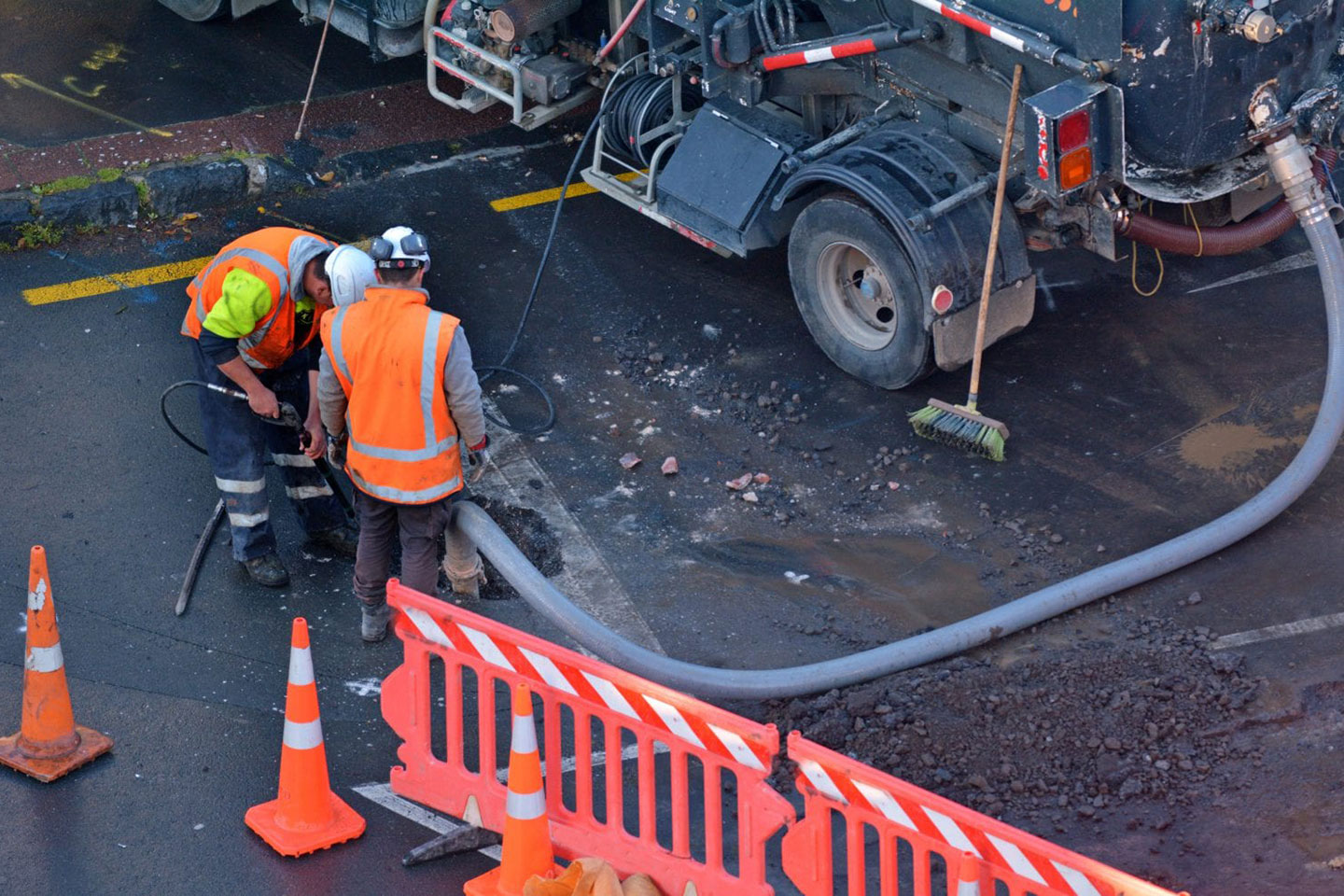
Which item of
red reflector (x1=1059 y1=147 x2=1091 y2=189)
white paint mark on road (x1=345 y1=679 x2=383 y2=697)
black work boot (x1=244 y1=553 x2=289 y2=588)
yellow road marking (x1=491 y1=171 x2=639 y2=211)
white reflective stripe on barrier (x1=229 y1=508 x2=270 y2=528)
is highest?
red reflector (x1=1059 y1=147 x2=1091 y2=189)

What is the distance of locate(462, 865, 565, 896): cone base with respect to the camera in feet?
16.8

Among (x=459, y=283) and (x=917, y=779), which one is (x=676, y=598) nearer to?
(x=917, y=779)

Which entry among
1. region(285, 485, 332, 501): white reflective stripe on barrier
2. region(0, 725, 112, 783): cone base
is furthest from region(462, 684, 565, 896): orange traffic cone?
region(285, 485, 332, 501): white reflective stripe on barrier

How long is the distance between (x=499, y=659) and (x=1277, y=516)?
11.3 feet

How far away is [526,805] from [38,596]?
1.79 meters

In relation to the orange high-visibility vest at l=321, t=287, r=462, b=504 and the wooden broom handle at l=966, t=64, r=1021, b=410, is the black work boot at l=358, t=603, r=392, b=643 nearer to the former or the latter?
the orange high-visibility vest at l=321, t=287, r=462, b=504

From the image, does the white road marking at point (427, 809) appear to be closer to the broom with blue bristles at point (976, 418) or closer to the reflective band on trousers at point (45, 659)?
the reflective band on trousers at point (45, 659)

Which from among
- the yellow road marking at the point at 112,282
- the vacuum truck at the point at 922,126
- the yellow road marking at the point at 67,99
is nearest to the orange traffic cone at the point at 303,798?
the vacuum truck at the point at 922,126

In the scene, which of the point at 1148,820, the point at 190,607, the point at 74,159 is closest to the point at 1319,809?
the point at 1148,820

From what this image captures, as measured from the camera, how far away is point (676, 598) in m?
6.68

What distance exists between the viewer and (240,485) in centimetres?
662

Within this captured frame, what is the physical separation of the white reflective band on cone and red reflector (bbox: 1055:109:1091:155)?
10.7 ft

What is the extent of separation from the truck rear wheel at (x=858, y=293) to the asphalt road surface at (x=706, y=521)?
0.18 m

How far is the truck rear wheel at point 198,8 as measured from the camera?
11.0 m
